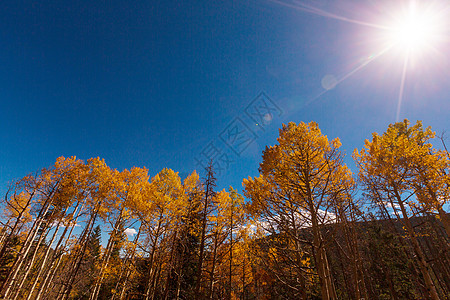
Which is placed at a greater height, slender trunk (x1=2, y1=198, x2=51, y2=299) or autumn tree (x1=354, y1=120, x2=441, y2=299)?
autumn tree (x1=354, y1=120, x2=441, y2=299)

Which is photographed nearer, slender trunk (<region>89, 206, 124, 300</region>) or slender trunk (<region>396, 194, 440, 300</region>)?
slender trunk (<region>396, 194, 440, 300</region>)

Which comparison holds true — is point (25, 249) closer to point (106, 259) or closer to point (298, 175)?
point (106, 259)

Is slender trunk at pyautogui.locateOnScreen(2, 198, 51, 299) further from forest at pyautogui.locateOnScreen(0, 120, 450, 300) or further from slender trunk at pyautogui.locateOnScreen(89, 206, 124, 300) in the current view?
slender trunk at pyautogui.locateOnScreen(89, 206, 124, 300)

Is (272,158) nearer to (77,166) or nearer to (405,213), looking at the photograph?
(405,213)

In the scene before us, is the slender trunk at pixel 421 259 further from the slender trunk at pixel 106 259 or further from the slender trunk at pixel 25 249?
the slender trunk at pixel 25 249

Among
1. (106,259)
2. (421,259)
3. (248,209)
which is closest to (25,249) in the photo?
(106,259)

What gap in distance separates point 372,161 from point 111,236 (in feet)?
52.8

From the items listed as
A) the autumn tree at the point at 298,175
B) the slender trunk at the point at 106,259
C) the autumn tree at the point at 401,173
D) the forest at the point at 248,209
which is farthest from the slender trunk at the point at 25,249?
the autumn tree at the point at 401,173

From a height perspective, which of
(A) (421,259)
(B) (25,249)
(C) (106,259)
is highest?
(A) (421,259)

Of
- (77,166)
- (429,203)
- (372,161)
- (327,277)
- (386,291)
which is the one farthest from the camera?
(386,291)

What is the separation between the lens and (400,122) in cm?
1112

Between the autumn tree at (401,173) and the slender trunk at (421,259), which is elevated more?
the autumn tree at (401,173)

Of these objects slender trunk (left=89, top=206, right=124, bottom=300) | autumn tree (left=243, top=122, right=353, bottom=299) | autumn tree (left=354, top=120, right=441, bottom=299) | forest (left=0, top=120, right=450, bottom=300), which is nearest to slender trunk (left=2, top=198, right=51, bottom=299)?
forest (left=0, top=120, right=450, bottom=300)

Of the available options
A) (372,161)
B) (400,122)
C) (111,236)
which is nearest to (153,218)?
(111,236)
